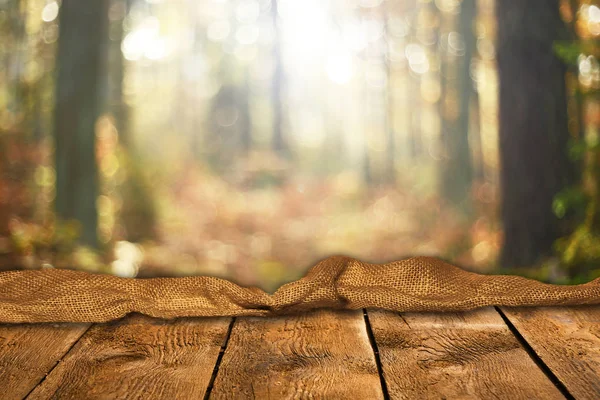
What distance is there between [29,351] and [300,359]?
2.00 ft

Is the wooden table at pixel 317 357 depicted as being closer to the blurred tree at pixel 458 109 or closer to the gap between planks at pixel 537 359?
the gap between planks at pixel 537 359

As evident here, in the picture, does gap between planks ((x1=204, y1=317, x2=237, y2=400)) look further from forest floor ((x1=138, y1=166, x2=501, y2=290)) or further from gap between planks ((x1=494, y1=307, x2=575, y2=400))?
forest floor ((x1=138, y1=166, x2=501, y2=290))

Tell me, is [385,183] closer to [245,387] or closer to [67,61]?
[67,61]

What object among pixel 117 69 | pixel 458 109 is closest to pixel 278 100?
pixel 458 109

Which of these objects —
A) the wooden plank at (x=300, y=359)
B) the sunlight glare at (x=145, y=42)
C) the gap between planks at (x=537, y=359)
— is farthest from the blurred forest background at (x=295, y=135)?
the wooden plank at (x=300, y=359)

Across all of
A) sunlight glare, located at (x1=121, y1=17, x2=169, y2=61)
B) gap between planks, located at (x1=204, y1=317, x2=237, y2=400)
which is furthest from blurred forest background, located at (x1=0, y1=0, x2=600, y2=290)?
gap between planks, located at (x1=204, y1=317, x2=237, y2=400)

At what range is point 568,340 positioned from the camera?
4.56 ft

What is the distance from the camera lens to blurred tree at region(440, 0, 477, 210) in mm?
9180

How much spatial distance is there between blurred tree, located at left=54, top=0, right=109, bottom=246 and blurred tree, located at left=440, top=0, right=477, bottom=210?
572cm

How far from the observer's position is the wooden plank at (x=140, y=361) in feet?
3.64

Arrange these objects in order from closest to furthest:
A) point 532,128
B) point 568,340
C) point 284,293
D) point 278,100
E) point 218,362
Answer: point 218,362, point 568,340, point 284,293, point 532,128, point 278,100

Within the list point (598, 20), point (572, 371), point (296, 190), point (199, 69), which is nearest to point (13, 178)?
point (598, 20)

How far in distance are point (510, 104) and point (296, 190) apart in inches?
419

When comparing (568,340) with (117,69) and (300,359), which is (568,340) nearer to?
(300,359)
